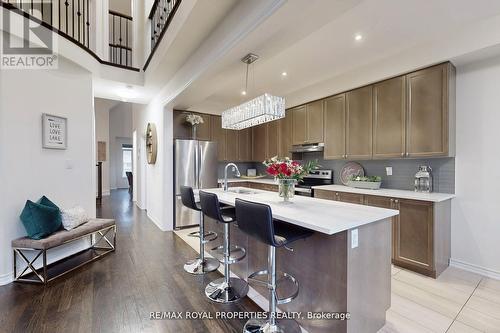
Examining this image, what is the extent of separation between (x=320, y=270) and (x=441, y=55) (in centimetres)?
281

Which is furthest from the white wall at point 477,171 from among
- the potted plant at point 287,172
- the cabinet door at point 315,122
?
the potted plant at point 287,172

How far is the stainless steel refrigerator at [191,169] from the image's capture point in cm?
464

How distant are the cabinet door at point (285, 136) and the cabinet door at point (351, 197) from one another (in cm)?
169

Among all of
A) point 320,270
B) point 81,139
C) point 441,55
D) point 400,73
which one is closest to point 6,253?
point 81,139

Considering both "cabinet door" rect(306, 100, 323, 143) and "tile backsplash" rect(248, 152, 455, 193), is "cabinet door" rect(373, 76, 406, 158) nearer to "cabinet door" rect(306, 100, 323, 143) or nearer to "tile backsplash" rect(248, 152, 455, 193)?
"tile backsplash" rect(248, 152, 455, 193)

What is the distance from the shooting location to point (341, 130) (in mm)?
3906

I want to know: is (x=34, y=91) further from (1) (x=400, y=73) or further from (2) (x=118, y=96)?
(1) (x=400, y=73)

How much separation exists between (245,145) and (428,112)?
382 centimetres

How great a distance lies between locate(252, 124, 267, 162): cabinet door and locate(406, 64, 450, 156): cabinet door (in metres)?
3.09

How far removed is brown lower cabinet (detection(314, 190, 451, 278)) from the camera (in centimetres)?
→ 265

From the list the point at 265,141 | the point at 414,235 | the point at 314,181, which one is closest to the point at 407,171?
the point at 414,235

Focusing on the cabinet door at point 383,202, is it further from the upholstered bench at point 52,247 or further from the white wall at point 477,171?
the upholstered bench at point 52,247

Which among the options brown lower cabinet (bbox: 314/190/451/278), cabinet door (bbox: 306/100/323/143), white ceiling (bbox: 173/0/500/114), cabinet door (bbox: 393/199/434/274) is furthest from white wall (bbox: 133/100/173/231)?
cabinet door (bbox: 393/199/434/274)

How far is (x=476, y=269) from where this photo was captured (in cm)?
277
